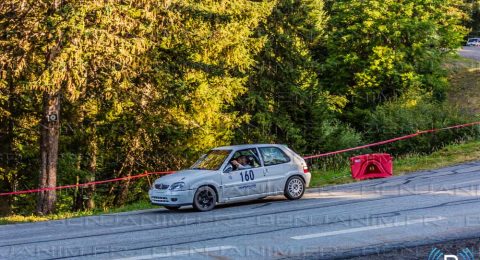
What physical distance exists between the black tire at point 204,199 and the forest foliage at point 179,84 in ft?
18.7

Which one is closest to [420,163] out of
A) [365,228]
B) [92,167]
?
[365,228]

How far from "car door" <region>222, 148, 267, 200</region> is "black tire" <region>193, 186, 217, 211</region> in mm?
353

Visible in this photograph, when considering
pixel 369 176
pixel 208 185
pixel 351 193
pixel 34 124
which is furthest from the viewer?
pixel 34 124

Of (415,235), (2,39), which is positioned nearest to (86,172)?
(2,39)

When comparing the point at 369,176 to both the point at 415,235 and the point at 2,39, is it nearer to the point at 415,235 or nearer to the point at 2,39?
the point at 415,235

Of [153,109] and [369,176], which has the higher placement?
[153,109]

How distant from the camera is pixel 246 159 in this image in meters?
16.0

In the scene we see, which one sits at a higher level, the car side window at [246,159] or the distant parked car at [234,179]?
the car side window at [246,159]

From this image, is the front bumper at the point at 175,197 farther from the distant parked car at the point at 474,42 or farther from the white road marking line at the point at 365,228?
the distant parked car at the point at 474,42

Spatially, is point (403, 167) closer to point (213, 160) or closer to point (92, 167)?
point (213, 160)

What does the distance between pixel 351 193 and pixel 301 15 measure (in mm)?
17691

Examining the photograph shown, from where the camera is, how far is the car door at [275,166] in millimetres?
15992

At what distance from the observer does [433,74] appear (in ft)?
152

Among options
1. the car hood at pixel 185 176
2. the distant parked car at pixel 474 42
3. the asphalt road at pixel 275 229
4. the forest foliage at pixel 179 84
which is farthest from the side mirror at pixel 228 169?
the distant parked car at pixel 474 42
